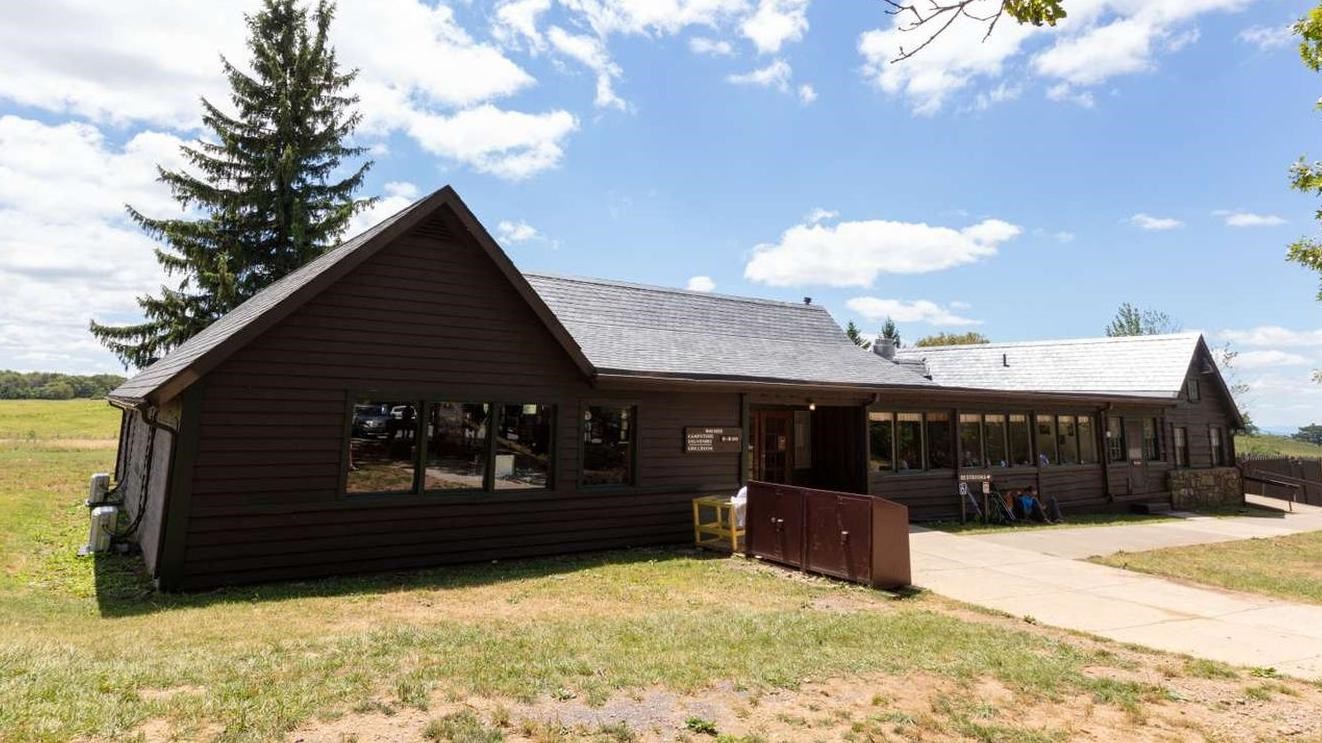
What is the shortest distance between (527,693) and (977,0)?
16.5 feet

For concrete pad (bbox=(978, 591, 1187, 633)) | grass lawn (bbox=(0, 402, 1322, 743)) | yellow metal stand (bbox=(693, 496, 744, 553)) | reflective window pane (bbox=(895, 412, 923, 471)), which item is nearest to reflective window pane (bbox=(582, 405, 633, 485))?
yellow metal stand (bbox=(693, 496, 744, 553))

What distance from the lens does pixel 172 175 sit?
878 inches

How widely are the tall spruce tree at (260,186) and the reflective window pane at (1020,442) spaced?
23777 millimetres

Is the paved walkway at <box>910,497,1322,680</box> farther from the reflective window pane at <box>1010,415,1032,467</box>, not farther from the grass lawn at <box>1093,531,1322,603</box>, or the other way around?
the reflective window pane at <box>1010,415,1032,467</box>

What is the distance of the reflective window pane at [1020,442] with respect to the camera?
17.2 m

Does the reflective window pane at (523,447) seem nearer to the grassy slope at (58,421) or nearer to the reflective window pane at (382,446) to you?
the reflective window pane at (382,446)

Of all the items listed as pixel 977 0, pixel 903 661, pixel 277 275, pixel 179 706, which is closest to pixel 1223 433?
pixel 903 661

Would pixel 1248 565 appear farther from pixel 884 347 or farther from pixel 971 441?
pixel 884 347

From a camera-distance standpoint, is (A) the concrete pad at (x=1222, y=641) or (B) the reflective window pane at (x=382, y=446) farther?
(B) the reflective window pane at (x=382, y=446)

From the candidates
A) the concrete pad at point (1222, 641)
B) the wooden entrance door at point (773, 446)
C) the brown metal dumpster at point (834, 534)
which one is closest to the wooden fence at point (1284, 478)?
the wooden entrance door at point (773, 446)

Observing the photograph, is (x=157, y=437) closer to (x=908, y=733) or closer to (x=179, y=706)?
(x=179, y=706)

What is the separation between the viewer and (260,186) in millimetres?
23359

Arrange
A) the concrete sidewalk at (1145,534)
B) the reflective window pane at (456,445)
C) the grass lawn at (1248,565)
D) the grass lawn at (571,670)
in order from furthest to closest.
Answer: the concrete sidewalk at (1145,534) < the reflective window pane at (456,445) < the grass lawn at (1248,565) < the grass lawn at (571,670)

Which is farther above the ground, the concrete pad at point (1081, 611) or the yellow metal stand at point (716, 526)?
the yellow metal stand at point (716, 526)
